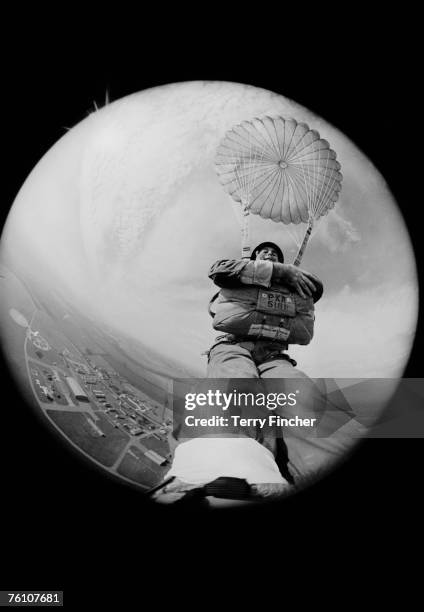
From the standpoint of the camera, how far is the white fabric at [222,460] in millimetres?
7230

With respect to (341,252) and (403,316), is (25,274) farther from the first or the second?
(403,316)

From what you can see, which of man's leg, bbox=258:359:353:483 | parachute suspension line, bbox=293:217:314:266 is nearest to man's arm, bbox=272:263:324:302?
parachute suspension line, bbox=293:217:314:266

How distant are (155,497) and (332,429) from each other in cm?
240

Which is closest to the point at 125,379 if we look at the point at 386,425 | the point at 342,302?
the point at 342,302

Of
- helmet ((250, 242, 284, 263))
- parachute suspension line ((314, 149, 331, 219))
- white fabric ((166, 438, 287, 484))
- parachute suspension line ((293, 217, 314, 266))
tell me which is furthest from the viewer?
parachute suspension line ((314, 149, 331, 219))

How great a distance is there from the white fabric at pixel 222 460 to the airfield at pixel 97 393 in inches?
11.2

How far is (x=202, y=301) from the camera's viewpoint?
24.7ft

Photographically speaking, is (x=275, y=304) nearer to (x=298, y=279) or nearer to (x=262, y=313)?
(x=262, y=313)

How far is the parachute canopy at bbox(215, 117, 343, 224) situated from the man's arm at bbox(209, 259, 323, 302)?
643 millimetres

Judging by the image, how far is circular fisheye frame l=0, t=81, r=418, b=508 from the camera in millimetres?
7465

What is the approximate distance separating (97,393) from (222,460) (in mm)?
1749

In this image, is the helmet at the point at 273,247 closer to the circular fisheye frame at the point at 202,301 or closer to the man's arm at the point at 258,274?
the circular fisheye frame at the point at 202,301

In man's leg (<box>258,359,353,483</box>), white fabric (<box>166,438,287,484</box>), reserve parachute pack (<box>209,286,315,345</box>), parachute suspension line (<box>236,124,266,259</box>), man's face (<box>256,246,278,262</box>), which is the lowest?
white fabric (<box>166,438,287,484</box>)

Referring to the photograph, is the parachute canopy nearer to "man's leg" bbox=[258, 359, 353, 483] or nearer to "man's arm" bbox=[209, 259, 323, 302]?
"man's arm" bbox=[209, 259, 323, 302]
